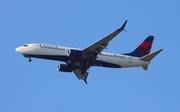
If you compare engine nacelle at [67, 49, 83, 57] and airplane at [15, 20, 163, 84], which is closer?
engine nacelle at [67, 49, 83, 57]

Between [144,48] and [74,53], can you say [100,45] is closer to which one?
[74,53]

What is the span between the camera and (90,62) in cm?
6444

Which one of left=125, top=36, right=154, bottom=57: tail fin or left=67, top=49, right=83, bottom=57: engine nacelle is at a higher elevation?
left=125, top=36, right=154, bottom=57: tail fin

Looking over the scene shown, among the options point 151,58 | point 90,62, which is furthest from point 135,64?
point 90,62

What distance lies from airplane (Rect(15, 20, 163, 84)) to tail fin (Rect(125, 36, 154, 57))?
23.1 inches

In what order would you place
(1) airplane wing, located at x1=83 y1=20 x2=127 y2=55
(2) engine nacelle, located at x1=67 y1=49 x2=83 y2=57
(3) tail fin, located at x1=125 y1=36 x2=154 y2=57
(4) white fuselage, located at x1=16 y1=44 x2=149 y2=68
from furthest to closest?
(3) tail fin, located at x1=125 y1=36 x2=154 y2=57 → (4) white fuselage, located at x1=16 y1=44 x2=149 y2=68 → (2) engine nacelle, located at x1=67 y1=49 x2=83 y2=57 → (1) airplane wing, located at x1=83 y1=20 x2=127 y2=55

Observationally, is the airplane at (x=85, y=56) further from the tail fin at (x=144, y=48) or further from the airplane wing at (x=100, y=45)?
the tail fin at (x=144, y=48)

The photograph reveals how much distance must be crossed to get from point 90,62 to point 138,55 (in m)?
9.07

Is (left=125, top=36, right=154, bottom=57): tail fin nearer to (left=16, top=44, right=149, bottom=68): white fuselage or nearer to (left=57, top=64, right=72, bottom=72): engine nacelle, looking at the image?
(left=16, top=44, right=149, bottom=68): white fuselage

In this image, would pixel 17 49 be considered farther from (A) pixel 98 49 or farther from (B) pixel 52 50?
(A) pixel 98 49

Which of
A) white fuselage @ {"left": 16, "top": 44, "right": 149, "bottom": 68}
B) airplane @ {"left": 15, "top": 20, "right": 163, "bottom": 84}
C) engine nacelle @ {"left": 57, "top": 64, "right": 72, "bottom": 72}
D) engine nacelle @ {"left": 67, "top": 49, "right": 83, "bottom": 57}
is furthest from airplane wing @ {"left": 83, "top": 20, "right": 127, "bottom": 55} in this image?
engine nacelle @ {"left": 57, "top": 64, "right": 72, "bottom": 72}

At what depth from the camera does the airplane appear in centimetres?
6266

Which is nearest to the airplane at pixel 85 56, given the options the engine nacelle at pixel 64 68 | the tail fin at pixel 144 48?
the engine nacelle at pixel 64 68

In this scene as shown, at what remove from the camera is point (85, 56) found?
63438mm
